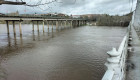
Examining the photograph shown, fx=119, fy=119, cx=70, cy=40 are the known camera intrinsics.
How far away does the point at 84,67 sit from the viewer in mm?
8664

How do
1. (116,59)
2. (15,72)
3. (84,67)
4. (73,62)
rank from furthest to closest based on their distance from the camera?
(73,62) < (84,67) < (15,72) < (116,59)

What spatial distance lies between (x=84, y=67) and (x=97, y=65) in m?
1.07

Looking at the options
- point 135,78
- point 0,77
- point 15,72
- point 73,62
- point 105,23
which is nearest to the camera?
point 135,78

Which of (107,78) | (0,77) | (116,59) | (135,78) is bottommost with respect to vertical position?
(0,77)

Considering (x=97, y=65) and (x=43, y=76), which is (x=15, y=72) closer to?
(x=43, y=76)

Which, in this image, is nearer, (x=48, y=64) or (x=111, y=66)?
(x=111, y=66)

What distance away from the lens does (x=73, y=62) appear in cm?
958

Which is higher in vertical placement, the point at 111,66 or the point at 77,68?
the point at 111,66

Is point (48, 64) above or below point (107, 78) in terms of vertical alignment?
below

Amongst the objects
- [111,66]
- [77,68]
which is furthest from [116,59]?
[77,68]

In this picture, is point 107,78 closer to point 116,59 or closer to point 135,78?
point 116,59

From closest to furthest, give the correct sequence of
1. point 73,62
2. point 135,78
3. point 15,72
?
point 135,78 → point 15,72 → point 73,62

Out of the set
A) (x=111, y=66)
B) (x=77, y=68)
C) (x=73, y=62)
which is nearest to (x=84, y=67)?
(x=77, y=68)

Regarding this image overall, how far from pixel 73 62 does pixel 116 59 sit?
760cm
